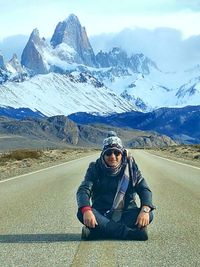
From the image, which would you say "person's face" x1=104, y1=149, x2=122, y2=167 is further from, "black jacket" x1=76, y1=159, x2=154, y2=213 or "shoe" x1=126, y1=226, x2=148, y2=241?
"shoe" x1=126, y1=226, x2=148, y2=241

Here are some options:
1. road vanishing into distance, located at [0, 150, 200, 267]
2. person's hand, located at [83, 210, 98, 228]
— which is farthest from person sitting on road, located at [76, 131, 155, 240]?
road vanishing into distance, located at [0, 150, 200, 267]

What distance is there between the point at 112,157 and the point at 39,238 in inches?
67.8

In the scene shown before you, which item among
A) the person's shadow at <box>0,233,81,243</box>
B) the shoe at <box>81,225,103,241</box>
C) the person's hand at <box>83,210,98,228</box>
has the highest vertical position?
the person's hand at <box>83,210,98,228</box>

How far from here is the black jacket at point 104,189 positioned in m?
9.69

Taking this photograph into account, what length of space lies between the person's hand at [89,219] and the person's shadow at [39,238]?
1.66ft

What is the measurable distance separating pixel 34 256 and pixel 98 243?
1.33m

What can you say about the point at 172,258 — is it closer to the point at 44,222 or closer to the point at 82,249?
the point at 82,249

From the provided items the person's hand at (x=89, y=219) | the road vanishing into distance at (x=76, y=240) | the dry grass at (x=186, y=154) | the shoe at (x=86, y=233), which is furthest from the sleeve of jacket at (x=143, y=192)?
the dry grass at (x=186, y=154)

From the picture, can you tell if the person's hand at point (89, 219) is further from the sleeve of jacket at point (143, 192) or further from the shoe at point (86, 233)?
the sleeve of jacket at point (143, 192)

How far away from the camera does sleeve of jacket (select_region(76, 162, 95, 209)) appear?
9.52 metres

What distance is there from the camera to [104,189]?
9930mm

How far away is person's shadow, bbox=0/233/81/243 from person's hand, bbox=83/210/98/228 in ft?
1.66

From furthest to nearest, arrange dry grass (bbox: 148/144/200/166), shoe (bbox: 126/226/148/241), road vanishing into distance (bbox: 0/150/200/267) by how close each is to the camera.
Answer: dry grass (bbox: 148/144/200/166), shoe (bbox: 126/226/148/241), road vanishing into distance (bbox: 0/150/200/267)

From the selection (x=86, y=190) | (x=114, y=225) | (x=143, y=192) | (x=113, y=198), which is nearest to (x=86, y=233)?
(x=114, y=225)
